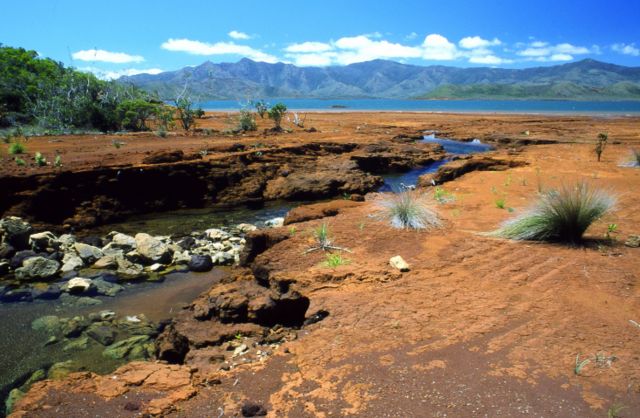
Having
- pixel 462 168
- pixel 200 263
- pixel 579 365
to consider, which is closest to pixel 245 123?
pixel 462 168

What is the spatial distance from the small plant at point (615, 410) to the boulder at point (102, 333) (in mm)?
6530

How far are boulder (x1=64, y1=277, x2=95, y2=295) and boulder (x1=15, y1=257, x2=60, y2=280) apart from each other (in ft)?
3.20

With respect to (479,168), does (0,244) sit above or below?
below

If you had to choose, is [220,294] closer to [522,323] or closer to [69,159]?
[522,323]

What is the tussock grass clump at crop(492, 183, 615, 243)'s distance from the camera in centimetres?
680

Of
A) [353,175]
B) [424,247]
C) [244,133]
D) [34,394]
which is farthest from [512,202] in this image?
[244,133]

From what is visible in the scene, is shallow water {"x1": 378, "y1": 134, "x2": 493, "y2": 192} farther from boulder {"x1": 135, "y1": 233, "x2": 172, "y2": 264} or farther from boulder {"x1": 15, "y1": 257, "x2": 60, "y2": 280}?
boulder {"x1": 15, "y1": 257, "x2": 60, "y2": 280}

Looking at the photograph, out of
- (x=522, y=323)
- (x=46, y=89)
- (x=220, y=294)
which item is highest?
(x=46, y=89)

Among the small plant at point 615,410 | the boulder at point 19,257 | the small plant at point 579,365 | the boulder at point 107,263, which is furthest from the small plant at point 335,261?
the boulder at point 19,257

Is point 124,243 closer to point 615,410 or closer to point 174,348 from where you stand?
point 174,348

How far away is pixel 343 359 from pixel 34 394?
292cm

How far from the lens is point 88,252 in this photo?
10406 mm

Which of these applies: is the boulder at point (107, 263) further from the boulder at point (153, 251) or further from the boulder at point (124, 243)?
the boulder at point (124, 243)

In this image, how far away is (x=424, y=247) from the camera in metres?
7.11
